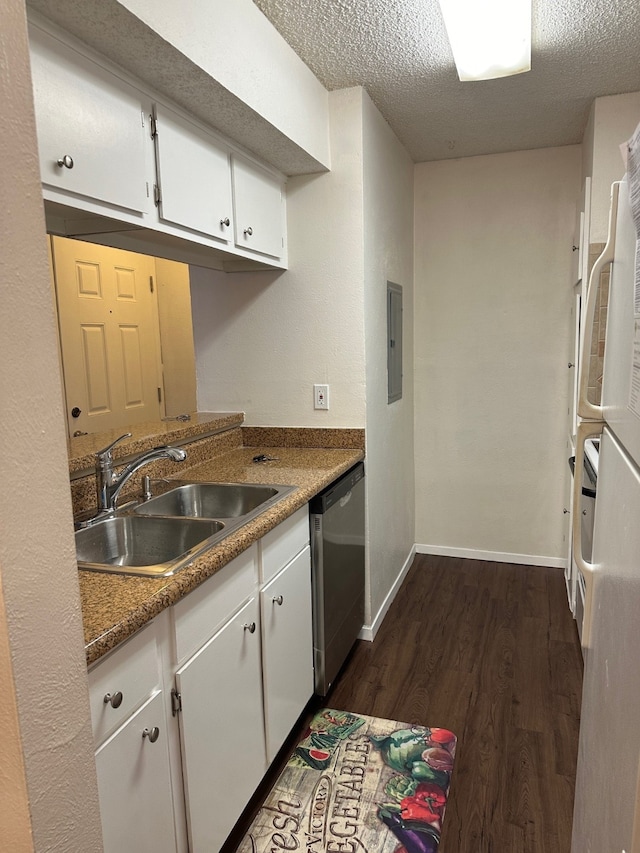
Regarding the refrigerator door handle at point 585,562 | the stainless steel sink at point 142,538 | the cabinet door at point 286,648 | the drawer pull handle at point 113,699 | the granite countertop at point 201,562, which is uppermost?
the refrigerator door handle at point 585,562

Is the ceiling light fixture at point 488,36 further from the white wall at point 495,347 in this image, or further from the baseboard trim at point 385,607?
the baseboard trim at point 385,607

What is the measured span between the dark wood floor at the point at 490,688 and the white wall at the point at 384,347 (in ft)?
0.83

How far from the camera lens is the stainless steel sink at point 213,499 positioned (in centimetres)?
212

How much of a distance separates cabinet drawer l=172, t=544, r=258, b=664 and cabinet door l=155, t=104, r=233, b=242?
1051mm

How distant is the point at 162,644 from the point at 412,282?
9.60ft

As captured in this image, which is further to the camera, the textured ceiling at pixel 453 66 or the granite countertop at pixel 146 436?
the textured ceiling at pixel 453 66

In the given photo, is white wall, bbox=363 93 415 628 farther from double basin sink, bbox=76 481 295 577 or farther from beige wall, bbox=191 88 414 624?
double basin sink, bbox=76 481 295 577

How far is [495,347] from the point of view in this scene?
3.68 meters

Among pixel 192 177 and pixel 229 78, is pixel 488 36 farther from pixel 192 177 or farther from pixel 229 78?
pixel 192 177

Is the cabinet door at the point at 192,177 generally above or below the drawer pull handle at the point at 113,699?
above

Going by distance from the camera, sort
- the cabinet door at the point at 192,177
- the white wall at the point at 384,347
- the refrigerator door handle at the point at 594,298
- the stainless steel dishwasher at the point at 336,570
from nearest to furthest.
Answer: the refrigerator door handle at the point at 594,298 < the cabinet door at the point at 192,177 < the stainless steel dishwasher at the point at 336,570 < the white wall at the point at 384,347

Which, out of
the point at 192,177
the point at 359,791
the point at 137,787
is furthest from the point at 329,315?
the point at 137,787

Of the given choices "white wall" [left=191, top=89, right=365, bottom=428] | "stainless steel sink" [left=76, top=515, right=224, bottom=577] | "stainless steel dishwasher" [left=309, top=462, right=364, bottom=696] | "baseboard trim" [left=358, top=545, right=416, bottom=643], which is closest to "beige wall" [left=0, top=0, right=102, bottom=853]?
"stainless steel sink" [left=76, top=515, right=224, bottom=577]

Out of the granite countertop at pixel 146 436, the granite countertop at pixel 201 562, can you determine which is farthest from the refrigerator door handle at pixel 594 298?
the granite countertop at pixel 146 436
